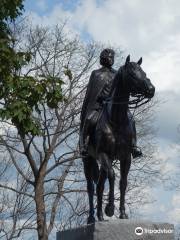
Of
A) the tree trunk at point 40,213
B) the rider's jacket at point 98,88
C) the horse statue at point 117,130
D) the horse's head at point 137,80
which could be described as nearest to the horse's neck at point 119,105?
the horse statue at point 117,130

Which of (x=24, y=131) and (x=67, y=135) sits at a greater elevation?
(x=67, y=135)

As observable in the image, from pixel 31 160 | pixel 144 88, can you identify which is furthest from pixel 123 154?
pixel 31 160

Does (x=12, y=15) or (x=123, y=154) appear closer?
(x=123, y=154)

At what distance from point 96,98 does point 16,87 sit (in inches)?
88.4

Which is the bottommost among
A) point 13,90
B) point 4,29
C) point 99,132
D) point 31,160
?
point 99,132

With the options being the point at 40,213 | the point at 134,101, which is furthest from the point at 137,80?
the point at 40,213

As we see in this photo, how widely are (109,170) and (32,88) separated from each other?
3.49m

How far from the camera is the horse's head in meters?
9.46

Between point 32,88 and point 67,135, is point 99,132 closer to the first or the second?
point 32,88

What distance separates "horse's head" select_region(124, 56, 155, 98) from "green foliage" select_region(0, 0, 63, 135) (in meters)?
2.86

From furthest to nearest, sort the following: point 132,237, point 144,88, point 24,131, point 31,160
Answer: point 31,160
point 24,131
point 144,88
point 132,237

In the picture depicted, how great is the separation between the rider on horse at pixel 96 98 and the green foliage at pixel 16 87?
127 centimetres

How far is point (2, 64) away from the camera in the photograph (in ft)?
39.6

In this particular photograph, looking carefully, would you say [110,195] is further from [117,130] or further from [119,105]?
[119,105]
